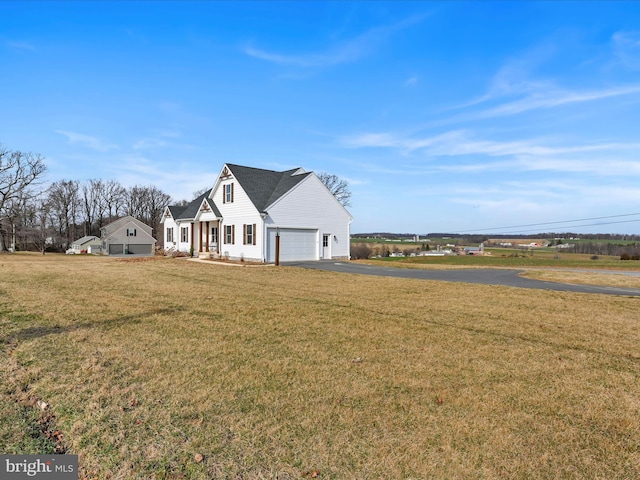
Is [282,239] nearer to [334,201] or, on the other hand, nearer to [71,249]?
[334,201]

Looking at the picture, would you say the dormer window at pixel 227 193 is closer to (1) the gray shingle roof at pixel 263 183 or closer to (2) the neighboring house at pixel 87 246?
(1) the gray shingle roof at pixel 263 183

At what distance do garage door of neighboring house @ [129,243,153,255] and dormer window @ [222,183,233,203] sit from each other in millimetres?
37457

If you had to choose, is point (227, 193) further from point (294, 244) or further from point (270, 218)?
point (294, 244)

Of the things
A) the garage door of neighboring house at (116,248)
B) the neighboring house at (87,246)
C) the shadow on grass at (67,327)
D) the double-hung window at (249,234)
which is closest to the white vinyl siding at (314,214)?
the double-hung window at (249,234)

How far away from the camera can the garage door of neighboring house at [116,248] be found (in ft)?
185

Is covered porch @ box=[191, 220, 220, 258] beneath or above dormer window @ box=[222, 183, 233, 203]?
beneath

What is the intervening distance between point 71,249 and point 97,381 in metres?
67.2

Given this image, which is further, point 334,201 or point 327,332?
point 334,201

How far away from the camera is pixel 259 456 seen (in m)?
2.97

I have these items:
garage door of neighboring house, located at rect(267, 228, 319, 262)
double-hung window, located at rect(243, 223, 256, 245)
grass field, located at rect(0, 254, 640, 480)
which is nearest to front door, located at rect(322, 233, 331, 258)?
garage door of neighboring house, located at rect(267, 228, 319, 262)

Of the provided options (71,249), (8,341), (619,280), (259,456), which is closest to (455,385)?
(259,456)

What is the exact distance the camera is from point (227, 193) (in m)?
27.6

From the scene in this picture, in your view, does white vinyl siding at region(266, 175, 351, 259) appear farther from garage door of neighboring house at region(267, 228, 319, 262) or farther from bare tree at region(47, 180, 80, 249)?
bare tree at region(47, 180, 80, 249)

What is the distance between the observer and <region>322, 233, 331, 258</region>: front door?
28.0m
